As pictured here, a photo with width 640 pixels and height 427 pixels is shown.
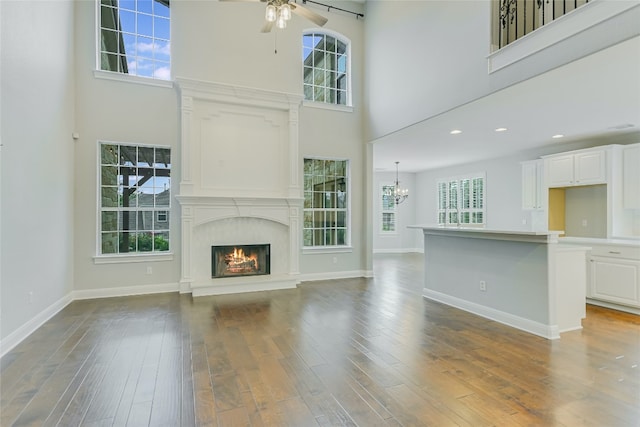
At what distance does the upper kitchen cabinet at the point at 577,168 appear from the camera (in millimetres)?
5758

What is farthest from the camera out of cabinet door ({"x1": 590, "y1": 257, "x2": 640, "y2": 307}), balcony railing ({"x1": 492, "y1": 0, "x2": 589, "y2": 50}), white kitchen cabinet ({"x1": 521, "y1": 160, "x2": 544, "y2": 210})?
white kitchen cabinet ({"x1": 521, "y1": 160, "x2": 544, "y2": 210})

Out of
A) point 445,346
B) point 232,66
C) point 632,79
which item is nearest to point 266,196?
point 232,66

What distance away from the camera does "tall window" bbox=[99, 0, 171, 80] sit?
5238mm

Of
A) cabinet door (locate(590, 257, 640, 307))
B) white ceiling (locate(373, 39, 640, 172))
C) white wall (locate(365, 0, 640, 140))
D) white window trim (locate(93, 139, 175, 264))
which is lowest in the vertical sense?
cabinet door (locate(590, 257, 640, 307))

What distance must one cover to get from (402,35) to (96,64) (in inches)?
198

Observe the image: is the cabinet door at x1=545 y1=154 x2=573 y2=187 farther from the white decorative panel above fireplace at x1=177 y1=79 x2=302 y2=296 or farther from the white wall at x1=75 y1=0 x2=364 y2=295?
the white decorative panel above fireplace at x1=177 y1=79 x2=302 y2=296

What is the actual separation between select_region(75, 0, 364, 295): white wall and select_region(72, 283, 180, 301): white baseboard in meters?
0.02

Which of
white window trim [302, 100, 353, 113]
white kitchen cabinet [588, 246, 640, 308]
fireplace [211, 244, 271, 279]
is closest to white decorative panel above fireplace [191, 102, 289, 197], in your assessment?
white window trim [302, 100, 353, 113]

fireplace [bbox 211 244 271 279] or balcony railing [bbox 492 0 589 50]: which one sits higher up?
balcony railing [bbox 492 0 589 50]

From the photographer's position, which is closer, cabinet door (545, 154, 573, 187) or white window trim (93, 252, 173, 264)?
white window trim (93, 252, 173, 264)

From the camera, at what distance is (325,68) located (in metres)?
6.76

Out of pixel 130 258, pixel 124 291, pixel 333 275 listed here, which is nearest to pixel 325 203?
pixel 333 275

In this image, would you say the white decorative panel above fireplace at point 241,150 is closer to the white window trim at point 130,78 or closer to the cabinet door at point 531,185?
the white window trim at point 130,78

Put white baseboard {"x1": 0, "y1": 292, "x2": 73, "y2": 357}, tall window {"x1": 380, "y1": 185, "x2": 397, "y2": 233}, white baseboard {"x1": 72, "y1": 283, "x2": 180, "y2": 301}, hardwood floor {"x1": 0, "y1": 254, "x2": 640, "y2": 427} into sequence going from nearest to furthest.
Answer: hardwood floor {"x1": 0, "y1": 254, "x2": 640, "y2": 427} → white baseboard {"x1": 0, "y1": 292, "x2": 73, "y2": 357} → white baseboard {"x1": 72, "y1": 283, "x2": 180, "y2": 301} → tall window {"x1": 380, "y1": 185, "x2": 397, "y2": 233}
